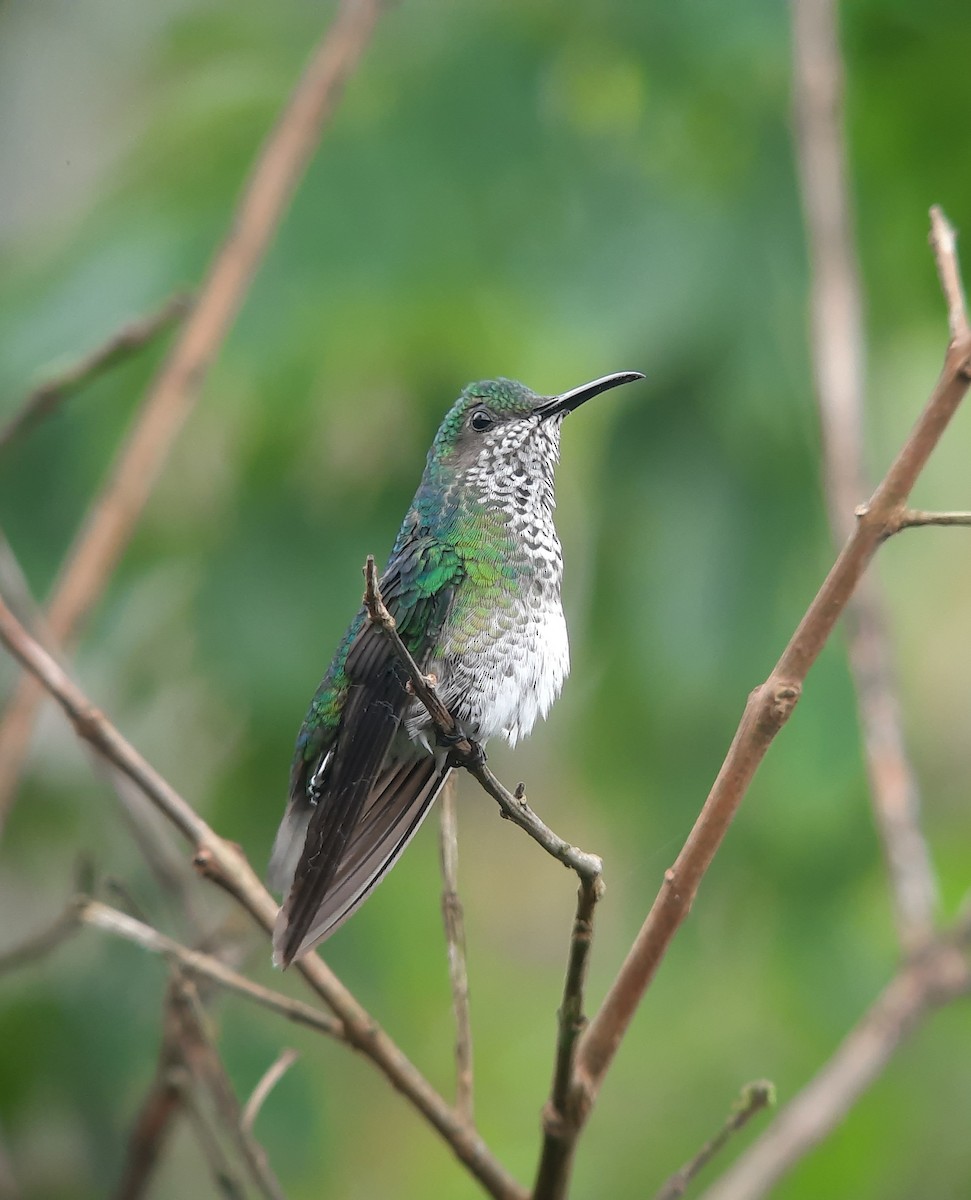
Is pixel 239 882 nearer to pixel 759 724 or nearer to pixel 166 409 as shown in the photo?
pixel 759 724

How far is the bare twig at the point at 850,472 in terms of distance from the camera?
199 cm

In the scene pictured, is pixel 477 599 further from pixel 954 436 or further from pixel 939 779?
pixel 939 779

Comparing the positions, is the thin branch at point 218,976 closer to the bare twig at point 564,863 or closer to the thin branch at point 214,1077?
the thin branch at point 214,1077

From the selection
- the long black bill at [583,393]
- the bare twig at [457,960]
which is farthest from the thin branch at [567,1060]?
the long black bill at [583,393]

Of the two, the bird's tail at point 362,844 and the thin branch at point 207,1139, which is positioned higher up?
the bird's tail at point 362,844

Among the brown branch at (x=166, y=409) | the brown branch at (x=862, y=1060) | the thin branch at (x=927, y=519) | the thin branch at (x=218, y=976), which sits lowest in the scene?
the brown branch at (x=862, y=1060)

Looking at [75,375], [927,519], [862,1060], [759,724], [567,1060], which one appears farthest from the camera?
[75,375]

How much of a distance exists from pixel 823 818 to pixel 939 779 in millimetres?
1414

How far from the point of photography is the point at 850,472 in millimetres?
2100

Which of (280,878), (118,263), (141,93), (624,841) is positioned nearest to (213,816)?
(624,841)

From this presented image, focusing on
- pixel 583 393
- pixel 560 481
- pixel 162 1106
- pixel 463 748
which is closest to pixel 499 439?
pixel 583 393

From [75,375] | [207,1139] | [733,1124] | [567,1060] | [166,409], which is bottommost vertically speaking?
[733,1124]

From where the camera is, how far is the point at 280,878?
150 cm

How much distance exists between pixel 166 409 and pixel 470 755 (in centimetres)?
101
